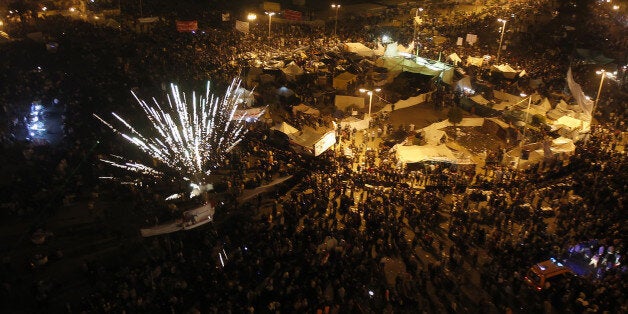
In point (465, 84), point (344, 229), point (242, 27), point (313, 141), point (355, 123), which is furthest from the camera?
point (242, 27)

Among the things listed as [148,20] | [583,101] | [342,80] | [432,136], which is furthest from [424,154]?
[148,20]

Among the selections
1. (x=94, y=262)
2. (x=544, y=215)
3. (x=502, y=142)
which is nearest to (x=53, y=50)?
(x=94, y=262)

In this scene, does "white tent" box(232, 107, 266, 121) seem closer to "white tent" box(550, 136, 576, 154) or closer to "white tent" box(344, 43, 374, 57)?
"white tent" box(344, 43, 374, 57)

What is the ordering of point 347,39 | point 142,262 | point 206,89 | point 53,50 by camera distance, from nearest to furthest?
point 142,262 → point 206,89 → point 53,50 → point 347,39

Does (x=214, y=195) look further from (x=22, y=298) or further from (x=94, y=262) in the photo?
(x=22, y=298)

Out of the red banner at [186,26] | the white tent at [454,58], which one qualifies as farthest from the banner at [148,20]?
the white tent at [454,58]

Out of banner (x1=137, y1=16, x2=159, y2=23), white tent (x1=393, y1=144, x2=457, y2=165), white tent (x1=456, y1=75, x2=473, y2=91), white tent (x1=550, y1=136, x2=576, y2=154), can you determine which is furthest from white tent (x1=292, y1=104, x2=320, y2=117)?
banner (x1=137, y1=16, x2=159, y2=23)

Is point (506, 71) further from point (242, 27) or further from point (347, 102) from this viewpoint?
point (242, 27)

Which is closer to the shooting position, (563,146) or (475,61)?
(563,146)

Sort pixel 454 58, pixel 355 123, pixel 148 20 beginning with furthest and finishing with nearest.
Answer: pixel 148 20, pixel 454 58, pixel 355 123
